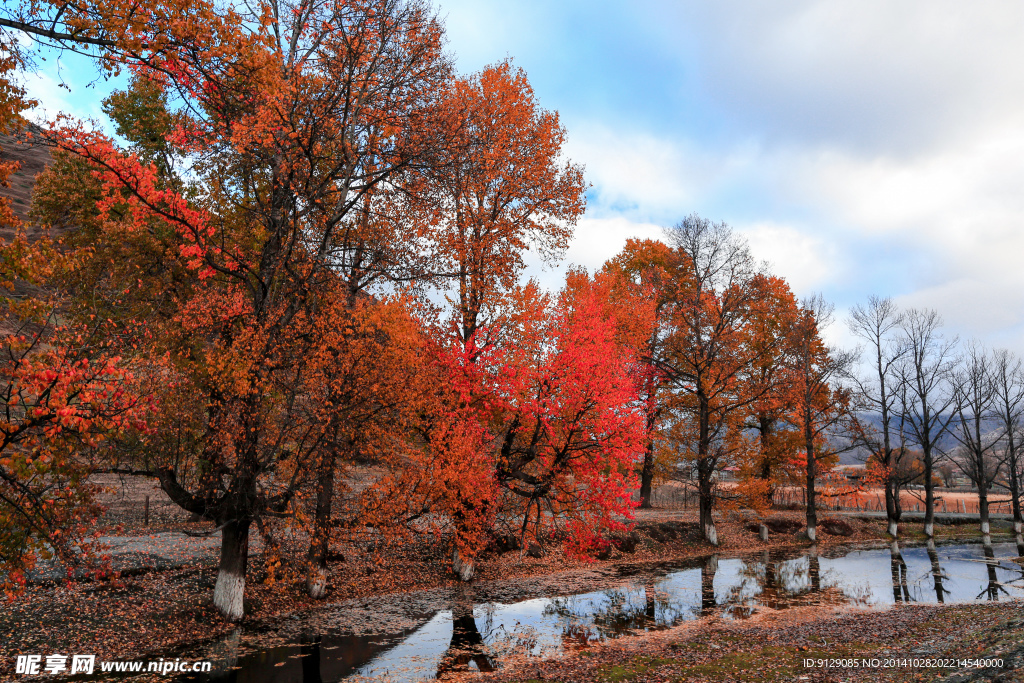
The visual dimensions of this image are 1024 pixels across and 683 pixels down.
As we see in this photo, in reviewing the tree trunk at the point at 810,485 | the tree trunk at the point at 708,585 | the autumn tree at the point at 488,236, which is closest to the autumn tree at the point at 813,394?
the tree trunk at the point at 810,485

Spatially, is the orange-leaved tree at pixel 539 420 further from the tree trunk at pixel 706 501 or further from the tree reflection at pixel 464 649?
the tree trunk at pixel 706 501

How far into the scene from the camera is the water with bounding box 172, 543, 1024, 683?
13.2 m

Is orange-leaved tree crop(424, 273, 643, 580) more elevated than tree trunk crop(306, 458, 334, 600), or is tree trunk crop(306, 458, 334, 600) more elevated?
orange-leaved tree crop(424, 273, 643, 580)

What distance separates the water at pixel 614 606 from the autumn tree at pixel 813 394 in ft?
19.2

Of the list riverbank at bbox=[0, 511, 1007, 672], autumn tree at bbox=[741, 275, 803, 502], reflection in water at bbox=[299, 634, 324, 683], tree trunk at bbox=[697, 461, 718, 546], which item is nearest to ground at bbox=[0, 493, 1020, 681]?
riverbank at bbox=[0, 511, 1007, 672]

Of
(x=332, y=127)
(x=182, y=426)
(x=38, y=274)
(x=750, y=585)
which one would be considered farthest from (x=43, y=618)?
(x=750, y=585)

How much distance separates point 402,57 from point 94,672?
18.9 meters

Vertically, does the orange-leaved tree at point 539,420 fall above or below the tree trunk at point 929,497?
above

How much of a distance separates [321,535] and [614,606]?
1062 cm

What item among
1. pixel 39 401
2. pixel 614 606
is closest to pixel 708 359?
pixel 614 606

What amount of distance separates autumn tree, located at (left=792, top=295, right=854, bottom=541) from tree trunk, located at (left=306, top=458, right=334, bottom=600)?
101 ft

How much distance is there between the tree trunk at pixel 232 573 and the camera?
615 inches

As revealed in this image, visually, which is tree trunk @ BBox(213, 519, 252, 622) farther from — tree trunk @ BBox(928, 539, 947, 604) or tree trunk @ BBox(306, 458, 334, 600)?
tree trunk @ BBox(928, 539, 947, 604)

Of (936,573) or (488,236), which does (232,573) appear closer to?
(488,236)
